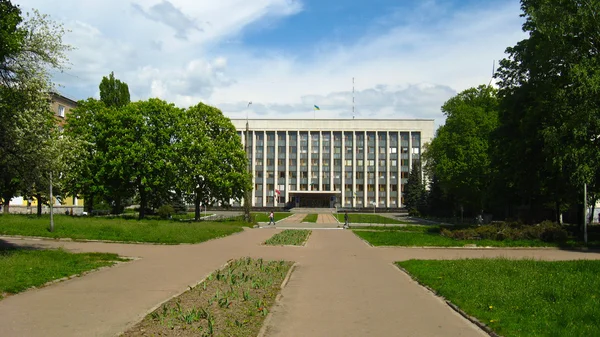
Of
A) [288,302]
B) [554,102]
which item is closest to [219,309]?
[288,302]

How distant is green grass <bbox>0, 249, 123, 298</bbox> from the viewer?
11789 millimetres

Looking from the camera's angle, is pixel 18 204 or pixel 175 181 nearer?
pixel 175 181

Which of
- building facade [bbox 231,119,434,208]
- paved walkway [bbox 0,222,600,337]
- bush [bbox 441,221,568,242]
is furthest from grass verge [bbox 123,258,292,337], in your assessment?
building facade [bbox 231,119,434,208]

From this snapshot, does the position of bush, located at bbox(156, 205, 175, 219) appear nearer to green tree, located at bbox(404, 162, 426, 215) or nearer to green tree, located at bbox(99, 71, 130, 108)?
green tree, located at bbox(99, 71, 130, 108)

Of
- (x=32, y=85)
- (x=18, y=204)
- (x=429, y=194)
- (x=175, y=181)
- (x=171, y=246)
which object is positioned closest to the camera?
(x=32, y=85)

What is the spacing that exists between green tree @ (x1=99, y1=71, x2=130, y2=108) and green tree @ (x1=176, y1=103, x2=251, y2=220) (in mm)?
10663

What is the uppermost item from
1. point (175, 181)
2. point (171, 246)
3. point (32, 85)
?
point (32, 85)

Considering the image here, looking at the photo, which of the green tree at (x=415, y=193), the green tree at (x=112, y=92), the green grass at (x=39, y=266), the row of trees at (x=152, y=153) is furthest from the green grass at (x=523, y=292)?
the green tree at (x=415, y=193)

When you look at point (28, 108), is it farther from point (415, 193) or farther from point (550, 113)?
point (415, 193)

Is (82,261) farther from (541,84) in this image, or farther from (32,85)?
(541,84)

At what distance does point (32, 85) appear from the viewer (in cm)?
1752

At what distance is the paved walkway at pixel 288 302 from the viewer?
8312mm

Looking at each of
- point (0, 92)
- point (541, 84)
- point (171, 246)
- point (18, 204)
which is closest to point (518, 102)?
point (541, 84)

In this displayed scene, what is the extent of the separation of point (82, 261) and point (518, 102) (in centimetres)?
2772
